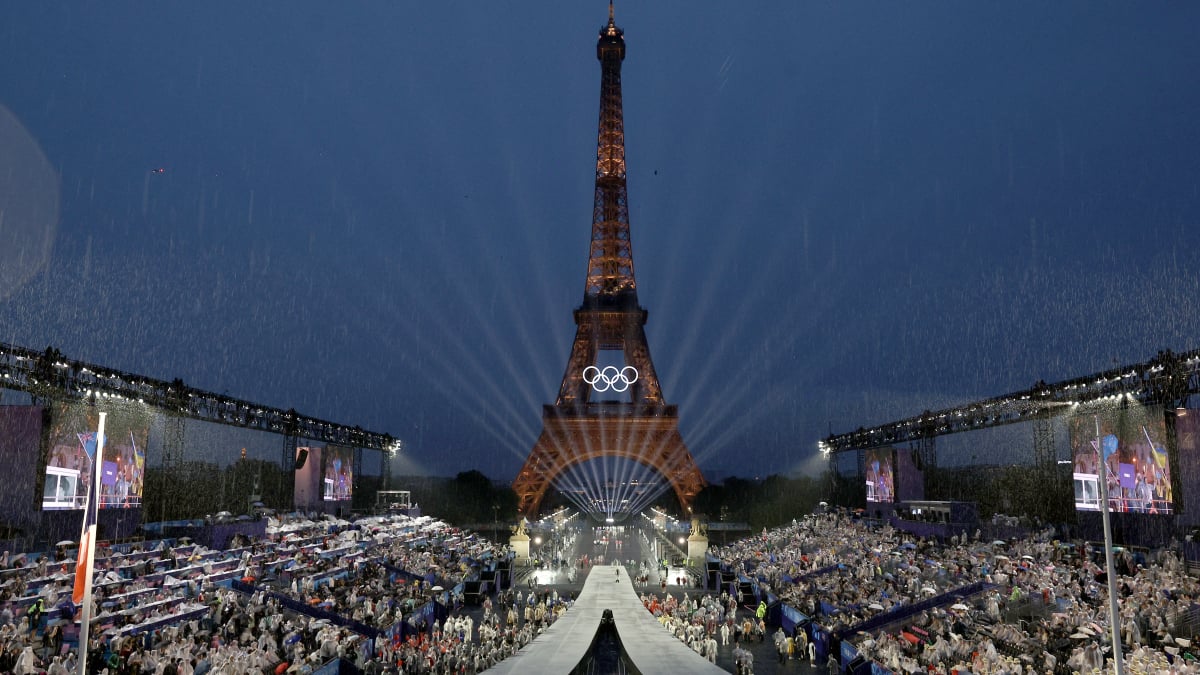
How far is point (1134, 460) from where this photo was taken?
27781mm

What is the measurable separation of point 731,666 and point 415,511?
46.5m

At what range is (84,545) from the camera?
10.4 metres

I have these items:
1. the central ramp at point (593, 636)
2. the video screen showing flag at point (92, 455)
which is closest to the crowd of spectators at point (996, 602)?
the central ramp at point (593, 636)

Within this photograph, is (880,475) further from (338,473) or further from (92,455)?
(92,455)

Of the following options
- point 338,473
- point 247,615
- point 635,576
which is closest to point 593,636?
point 247,615

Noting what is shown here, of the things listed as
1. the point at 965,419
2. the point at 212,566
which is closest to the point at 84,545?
the point at 212,566

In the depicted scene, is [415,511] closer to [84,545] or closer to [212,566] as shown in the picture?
[212,566]

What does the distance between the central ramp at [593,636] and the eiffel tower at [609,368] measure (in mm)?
25451

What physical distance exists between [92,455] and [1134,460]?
3952 centimetres

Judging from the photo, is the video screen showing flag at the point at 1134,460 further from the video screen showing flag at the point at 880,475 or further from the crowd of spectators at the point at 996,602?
the video screen showing flag at the point at 880,475

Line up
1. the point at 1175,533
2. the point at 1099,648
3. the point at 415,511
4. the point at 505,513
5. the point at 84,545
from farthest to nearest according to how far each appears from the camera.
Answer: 1. the point at 505,513
2. the point at 415,511
3. the point at 1175,533
4. the point at 1099,648
5. the point at 84,545

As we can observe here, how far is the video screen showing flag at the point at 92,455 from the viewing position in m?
26.0

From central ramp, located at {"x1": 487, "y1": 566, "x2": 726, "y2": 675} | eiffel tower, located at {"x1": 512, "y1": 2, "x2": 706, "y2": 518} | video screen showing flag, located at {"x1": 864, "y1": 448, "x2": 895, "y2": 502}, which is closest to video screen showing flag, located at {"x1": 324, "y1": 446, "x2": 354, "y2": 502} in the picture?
eiffel tower, located at {"x1": 512, "y1": 2, "x2": 706, "y2": 518}

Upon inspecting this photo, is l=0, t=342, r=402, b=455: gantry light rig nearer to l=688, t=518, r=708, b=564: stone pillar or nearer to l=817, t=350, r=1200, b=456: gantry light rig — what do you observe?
l=688, t=518, r=708, b=564: stone pillar
